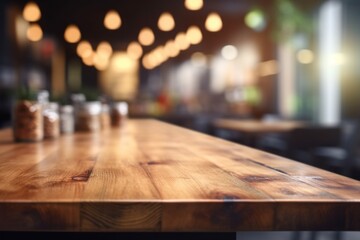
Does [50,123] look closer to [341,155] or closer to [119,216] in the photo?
[119,216]

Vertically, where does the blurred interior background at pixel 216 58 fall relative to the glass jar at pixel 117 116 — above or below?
above

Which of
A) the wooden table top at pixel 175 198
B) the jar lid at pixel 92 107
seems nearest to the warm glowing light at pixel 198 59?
the jar lid at pixel 92 107

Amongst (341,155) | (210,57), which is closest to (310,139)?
(341,155)

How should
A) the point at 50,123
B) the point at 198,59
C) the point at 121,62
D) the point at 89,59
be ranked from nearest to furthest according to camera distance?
1. the point at 50,123
2. the point at 198,59
3. the point at 89,59
4. the point at 121,62

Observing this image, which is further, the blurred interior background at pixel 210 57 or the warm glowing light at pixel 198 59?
the warm glowing light at pixel 198 59

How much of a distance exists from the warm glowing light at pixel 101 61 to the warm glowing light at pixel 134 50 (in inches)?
A: 36.4

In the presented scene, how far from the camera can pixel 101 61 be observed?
1800cm

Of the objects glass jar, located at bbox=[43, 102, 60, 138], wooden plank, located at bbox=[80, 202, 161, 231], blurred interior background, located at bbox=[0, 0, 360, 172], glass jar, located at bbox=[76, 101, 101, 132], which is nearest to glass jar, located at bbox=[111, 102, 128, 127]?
blurred interior background, located at bbox=[0, 0, 360, 172]

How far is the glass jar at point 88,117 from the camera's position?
106 inches

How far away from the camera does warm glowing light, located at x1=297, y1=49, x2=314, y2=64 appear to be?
26.1ft

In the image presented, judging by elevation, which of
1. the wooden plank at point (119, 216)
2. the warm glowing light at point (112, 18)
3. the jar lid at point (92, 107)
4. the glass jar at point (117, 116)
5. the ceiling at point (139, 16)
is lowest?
the wooden plank at point (119, 216)

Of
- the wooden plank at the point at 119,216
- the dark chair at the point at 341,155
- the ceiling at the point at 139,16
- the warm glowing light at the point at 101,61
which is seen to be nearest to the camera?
the wooden plank at the point at 119,216

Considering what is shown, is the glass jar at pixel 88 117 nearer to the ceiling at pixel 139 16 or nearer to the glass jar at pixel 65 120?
the glass jar at pixel 65 120

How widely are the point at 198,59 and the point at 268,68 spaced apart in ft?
24.9
